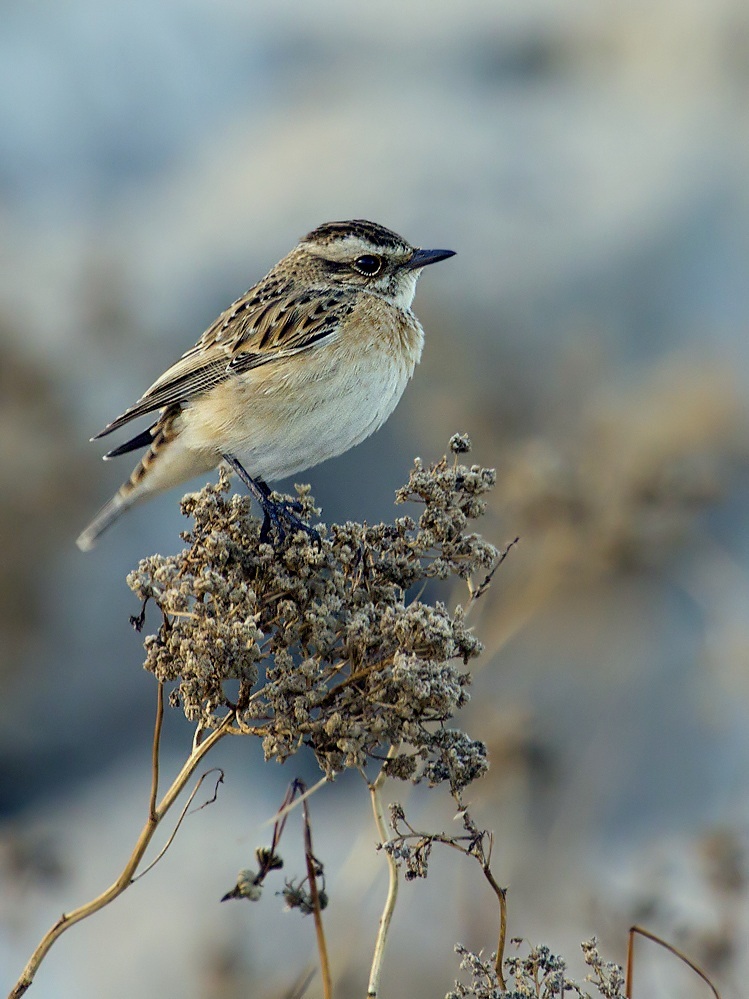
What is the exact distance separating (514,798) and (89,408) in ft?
14.1

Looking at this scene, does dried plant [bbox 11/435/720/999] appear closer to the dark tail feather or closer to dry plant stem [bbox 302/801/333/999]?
dry plant stem [bbox 302/801/333/999]

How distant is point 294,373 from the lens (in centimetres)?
518

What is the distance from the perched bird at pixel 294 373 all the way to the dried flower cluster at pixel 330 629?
5.91 ft

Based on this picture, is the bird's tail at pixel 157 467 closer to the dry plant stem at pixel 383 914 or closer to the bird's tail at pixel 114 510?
the bird's tail at pixel 114 510

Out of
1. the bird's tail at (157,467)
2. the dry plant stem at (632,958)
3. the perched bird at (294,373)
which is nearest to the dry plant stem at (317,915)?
the dry plant stem at (632,958)

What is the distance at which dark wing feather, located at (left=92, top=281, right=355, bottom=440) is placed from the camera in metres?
5.29

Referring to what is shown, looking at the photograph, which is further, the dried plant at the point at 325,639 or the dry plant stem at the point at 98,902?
the dried plant at the point at 325,639

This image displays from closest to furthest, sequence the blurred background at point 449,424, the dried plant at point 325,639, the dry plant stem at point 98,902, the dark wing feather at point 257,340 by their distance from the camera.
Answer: the dry plant stem at point 98,902 → the dried plant at point 325,639 → the dark wing feather at point 257,340 → the blurred background at point 449,424

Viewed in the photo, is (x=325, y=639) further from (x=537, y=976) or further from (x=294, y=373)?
(x=294, y=373)

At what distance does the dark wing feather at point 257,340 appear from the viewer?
529 cm

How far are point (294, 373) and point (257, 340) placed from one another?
1.17 feet

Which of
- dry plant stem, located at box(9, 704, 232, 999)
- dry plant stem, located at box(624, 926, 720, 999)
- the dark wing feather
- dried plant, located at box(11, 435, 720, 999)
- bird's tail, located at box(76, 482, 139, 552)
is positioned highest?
the dark wing feather

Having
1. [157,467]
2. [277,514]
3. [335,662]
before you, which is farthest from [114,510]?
[335,662]

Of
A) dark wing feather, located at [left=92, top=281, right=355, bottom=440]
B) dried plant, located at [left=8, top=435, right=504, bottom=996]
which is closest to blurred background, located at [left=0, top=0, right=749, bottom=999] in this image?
dark wing feather, located at [left=92, top=281, right=355, bottom=440]
